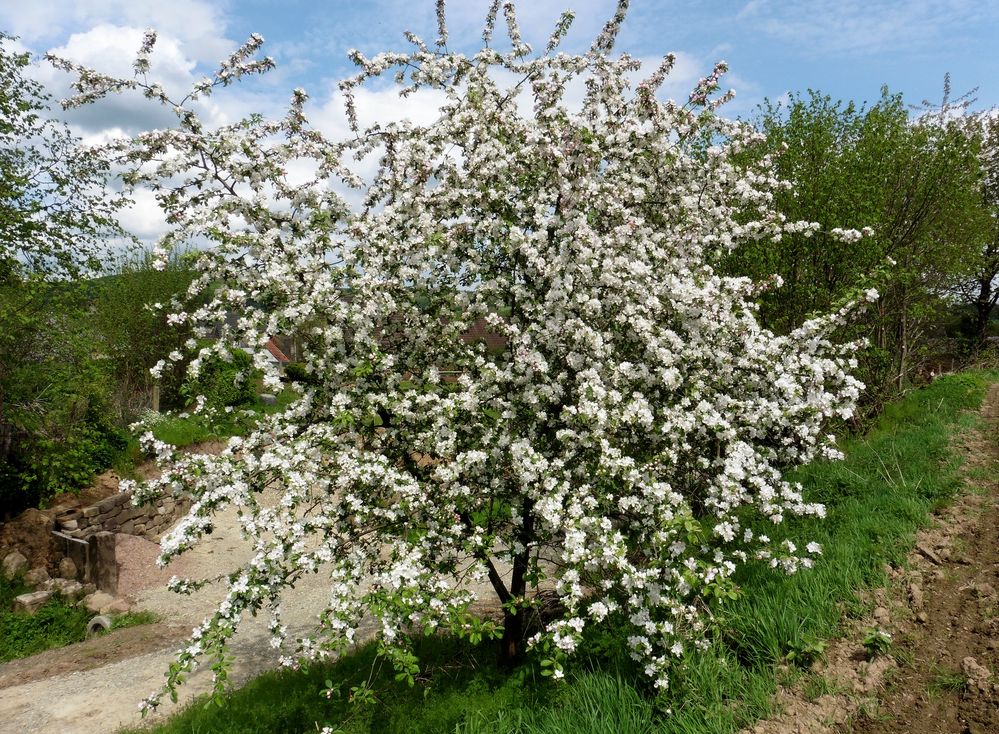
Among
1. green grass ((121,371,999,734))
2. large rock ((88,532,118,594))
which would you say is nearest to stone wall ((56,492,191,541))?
large rock ((88,532,118,594))

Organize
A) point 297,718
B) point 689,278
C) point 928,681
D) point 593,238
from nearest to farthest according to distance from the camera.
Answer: point 928,681, point 593,238, point 689,278, point 297,718

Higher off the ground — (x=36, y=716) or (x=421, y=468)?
Answer: (x=421, y=468)

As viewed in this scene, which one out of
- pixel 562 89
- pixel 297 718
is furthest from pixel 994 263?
pixel 297 718

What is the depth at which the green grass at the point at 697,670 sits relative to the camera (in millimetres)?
6645

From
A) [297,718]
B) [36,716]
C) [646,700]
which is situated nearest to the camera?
[646,700]

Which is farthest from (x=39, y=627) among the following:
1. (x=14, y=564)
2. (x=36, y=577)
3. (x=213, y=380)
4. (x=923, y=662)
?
(x=923, y=662)

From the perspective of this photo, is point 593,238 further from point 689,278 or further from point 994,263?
point 994,263

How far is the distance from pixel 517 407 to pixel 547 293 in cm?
162

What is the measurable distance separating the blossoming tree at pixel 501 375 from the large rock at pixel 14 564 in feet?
50.0

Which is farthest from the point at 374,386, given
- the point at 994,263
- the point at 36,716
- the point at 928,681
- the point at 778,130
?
the point at 994,263

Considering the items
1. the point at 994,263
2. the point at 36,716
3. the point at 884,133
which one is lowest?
the point at 36,716

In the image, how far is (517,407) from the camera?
7965 millimetres

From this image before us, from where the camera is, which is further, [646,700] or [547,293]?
[547,293]

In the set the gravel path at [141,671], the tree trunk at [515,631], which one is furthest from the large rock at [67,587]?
the tree trunk at [515,631]
